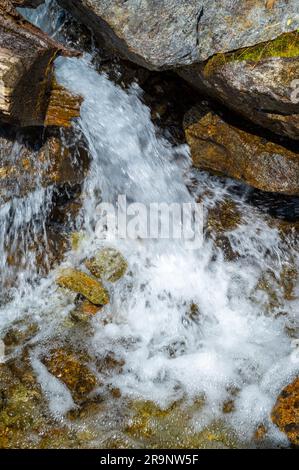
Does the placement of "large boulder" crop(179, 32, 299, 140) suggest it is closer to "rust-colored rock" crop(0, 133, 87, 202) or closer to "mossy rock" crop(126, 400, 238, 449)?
"rust-colored rock" crop(0, 133, 87, 202)

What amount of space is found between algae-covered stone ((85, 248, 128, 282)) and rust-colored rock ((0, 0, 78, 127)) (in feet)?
6.69

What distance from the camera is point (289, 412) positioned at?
474 cm

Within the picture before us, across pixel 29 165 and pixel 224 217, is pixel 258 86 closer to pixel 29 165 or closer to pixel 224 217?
pixel 224 217

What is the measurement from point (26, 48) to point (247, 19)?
2.24m

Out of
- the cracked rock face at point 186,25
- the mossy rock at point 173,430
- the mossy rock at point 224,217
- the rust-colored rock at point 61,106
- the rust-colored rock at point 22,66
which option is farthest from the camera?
the mossy rock at point 224,217

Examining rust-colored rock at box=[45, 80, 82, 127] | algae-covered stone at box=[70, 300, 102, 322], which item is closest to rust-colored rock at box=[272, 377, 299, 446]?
algae-covered stone at box=[70, 300, 102, 322]

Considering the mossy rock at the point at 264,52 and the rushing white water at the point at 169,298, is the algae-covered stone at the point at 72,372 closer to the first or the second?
the rushing white water at the point at 169,298

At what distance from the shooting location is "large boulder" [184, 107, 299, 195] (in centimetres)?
613

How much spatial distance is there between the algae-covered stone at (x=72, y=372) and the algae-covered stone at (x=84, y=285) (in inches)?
34.4

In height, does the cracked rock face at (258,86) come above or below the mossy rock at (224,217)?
above

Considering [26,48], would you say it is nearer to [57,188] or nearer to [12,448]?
[57,188]

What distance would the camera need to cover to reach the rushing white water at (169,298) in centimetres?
530
